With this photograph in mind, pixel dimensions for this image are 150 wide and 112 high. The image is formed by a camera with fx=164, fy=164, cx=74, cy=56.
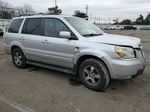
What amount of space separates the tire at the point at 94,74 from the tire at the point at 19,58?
2445mm

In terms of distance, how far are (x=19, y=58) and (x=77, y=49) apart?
2.69m

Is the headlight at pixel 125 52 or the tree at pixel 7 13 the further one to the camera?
the tree at pixel 7 13

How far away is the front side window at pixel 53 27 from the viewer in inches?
177

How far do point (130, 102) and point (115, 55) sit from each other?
104 centimetres

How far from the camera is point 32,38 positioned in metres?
5.09

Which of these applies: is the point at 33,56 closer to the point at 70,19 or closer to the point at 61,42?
the point at 61,42

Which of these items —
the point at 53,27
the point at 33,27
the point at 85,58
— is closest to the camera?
the point at 85,58

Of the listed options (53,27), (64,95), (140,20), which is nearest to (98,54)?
(64,95)

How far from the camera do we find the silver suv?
3594mm

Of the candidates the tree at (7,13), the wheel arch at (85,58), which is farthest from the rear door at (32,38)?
the tree at (7,13)

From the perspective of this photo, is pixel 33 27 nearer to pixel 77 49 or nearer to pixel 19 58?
pixel 19 58

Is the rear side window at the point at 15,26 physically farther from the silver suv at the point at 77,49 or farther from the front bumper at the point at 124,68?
the front bumper at the point at 124,68

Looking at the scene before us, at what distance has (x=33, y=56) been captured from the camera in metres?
5.21

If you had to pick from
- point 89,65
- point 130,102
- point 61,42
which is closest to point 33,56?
point 61,42
